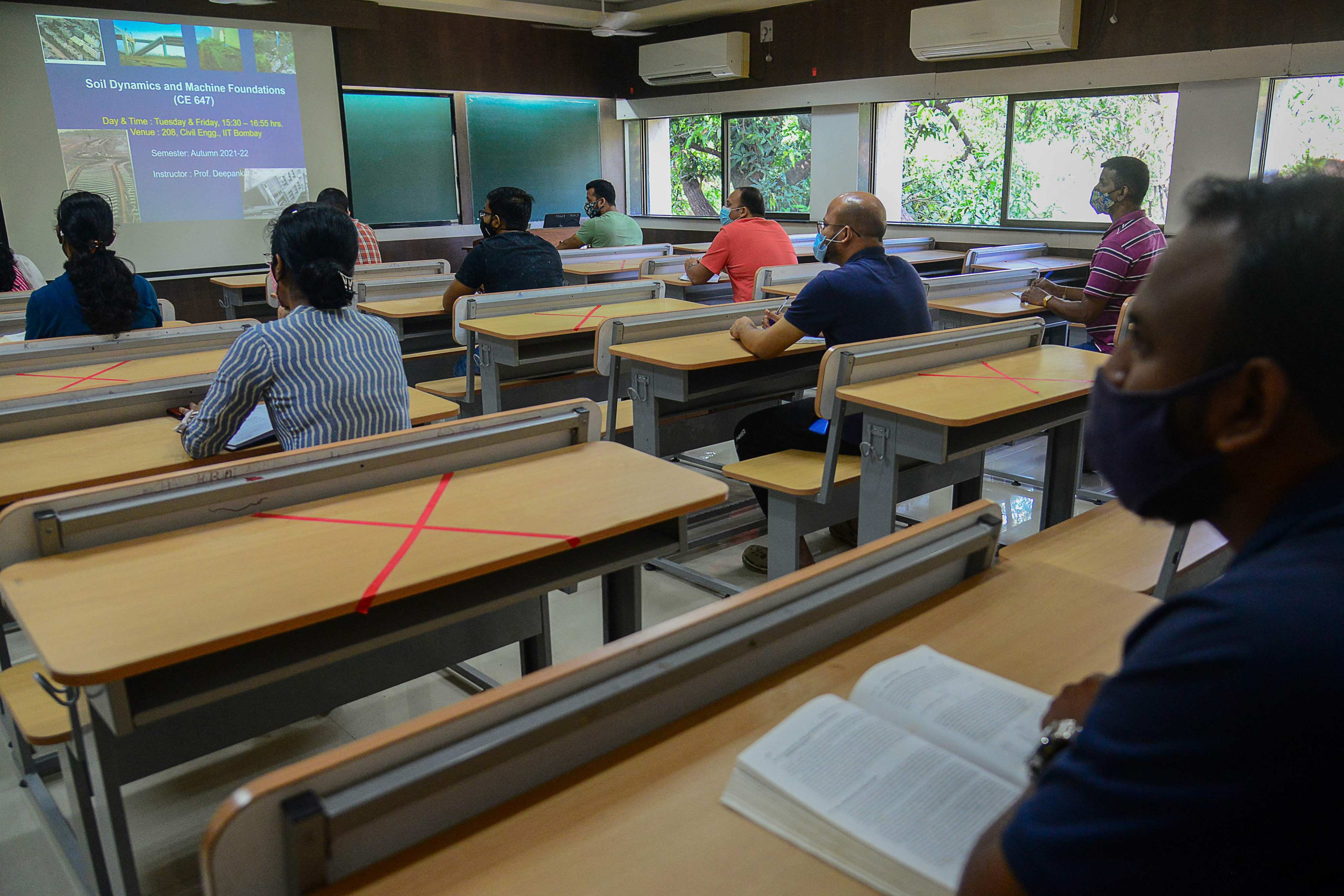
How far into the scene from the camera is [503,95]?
9.39m

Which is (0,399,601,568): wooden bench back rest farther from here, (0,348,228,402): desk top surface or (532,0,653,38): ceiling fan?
(532,0,653,38): ceiling fan

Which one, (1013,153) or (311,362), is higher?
(1013,153)

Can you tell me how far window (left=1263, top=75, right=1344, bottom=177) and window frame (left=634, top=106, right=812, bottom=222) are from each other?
3735 millimetres

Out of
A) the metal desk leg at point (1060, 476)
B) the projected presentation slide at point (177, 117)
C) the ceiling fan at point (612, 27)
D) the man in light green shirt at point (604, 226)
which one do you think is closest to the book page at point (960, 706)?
the metal desk leg at point (1060, 476)

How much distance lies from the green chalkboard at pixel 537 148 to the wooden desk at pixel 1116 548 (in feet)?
25.0

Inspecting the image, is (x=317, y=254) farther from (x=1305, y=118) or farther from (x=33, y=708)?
(x=1305, y=118)

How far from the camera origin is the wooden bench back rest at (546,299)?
13.4ft

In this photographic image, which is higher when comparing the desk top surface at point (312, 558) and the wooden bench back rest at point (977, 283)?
the wooden bench back rest at point (977, 283)

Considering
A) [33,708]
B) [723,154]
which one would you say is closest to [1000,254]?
[723,154]

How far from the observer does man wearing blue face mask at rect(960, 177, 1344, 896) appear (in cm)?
58

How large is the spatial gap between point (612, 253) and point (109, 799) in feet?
19.1

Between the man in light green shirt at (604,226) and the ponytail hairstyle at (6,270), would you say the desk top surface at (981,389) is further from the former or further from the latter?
the man in light green shirt at (604,226)

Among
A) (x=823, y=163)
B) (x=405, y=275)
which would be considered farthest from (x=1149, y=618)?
(x=823, y=163)

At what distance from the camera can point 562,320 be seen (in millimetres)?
3996
